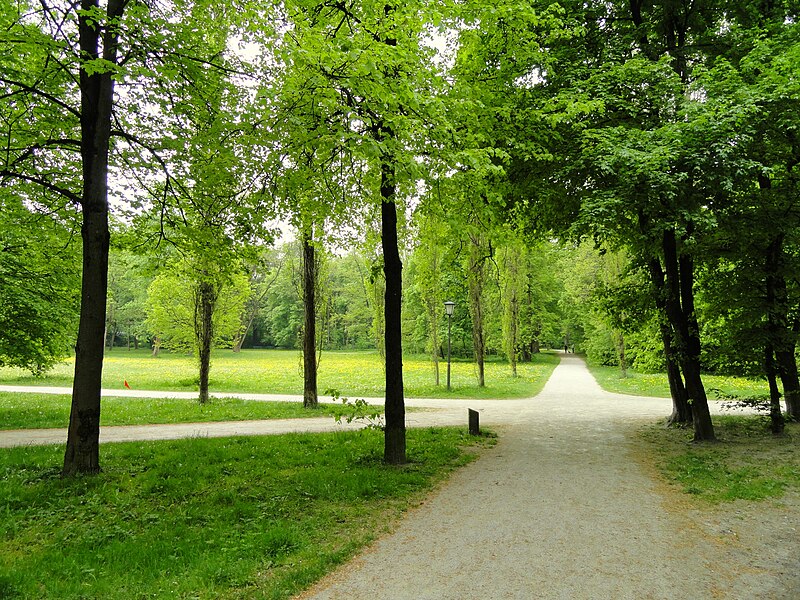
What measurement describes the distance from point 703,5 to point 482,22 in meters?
6.29

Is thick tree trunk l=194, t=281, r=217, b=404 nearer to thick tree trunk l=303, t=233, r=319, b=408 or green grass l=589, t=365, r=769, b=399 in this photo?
thick tree trunk l=303, t=233, r=319, b=408

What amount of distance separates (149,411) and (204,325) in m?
3.67

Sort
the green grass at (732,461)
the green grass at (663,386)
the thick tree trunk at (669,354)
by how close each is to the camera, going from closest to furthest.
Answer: the green grass at (732,461), the thick tree trunk at (669,354), the green grass at (663,386)

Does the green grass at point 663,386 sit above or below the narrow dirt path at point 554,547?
below

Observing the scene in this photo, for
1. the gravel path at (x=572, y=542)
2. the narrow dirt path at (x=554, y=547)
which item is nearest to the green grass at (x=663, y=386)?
the gravel path at (x=572, y=542)

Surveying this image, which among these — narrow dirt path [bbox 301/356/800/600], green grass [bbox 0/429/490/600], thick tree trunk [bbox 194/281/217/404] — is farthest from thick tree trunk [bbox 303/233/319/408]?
narrow dirt path [bbox 301/356/800/600]

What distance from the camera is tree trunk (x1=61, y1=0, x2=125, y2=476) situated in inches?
268

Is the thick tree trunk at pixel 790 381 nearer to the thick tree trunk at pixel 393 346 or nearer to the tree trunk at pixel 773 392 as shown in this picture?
the tree trunk at pixel 773 392

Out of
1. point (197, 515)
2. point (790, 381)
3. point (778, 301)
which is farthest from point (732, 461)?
point (197, 515)

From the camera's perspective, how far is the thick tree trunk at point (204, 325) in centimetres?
1609

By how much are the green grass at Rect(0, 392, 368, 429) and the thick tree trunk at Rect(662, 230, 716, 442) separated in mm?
7786

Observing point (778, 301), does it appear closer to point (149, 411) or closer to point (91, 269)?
point (91, 269)

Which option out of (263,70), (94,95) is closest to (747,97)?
(263,70)

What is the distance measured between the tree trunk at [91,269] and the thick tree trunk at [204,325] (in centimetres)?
926
